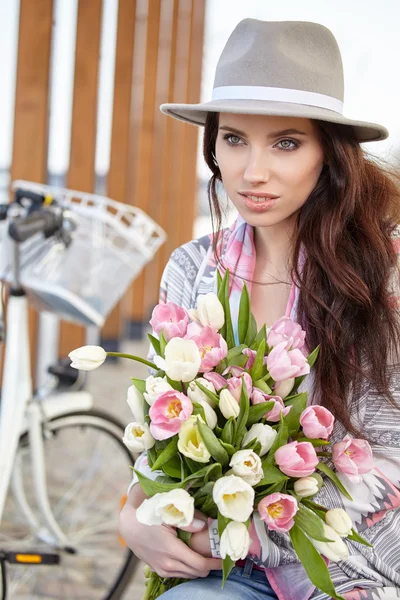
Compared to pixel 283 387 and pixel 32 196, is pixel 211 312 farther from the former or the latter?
pixel 32 196

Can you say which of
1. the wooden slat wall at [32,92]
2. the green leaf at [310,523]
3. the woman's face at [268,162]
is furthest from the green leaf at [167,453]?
the wooden slat wall at [32,92]

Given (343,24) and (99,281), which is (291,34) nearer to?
(99,281)

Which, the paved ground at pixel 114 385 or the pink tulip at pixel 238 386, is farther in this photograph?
the paved ground at pixel 114 385

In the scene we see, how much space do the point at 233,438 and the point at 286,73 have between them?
0.63 m

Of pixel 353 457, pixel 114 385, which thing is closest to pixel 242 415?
pixel 353 457

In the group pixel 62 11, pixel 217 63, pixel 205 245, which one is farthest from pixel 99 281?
pixel 62 11

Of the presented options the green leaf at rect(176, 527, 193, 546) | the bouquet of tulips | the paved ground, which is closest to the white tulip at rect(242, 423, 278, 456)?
the bouquet of tulips

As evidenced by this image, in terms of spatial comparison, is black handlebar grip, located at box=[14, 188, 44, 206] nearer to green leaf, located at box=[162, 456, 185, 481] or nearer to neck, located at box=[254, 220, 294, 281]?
neck, located at box=[254, 220, 294, 281]

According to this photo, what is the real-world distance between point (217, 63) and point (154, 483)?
782 millimetres

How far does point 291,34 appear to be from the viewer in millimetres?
1381

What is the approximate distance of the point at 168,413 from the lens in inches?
44.9

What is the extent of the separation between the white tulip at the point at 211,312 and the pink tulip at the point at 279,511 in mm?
273

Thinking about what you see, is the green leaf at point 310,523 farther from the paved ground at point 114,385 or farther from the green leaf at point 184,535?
the paved ground at point 114,385

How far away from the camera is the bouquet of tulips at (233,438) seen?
44.1 inches
